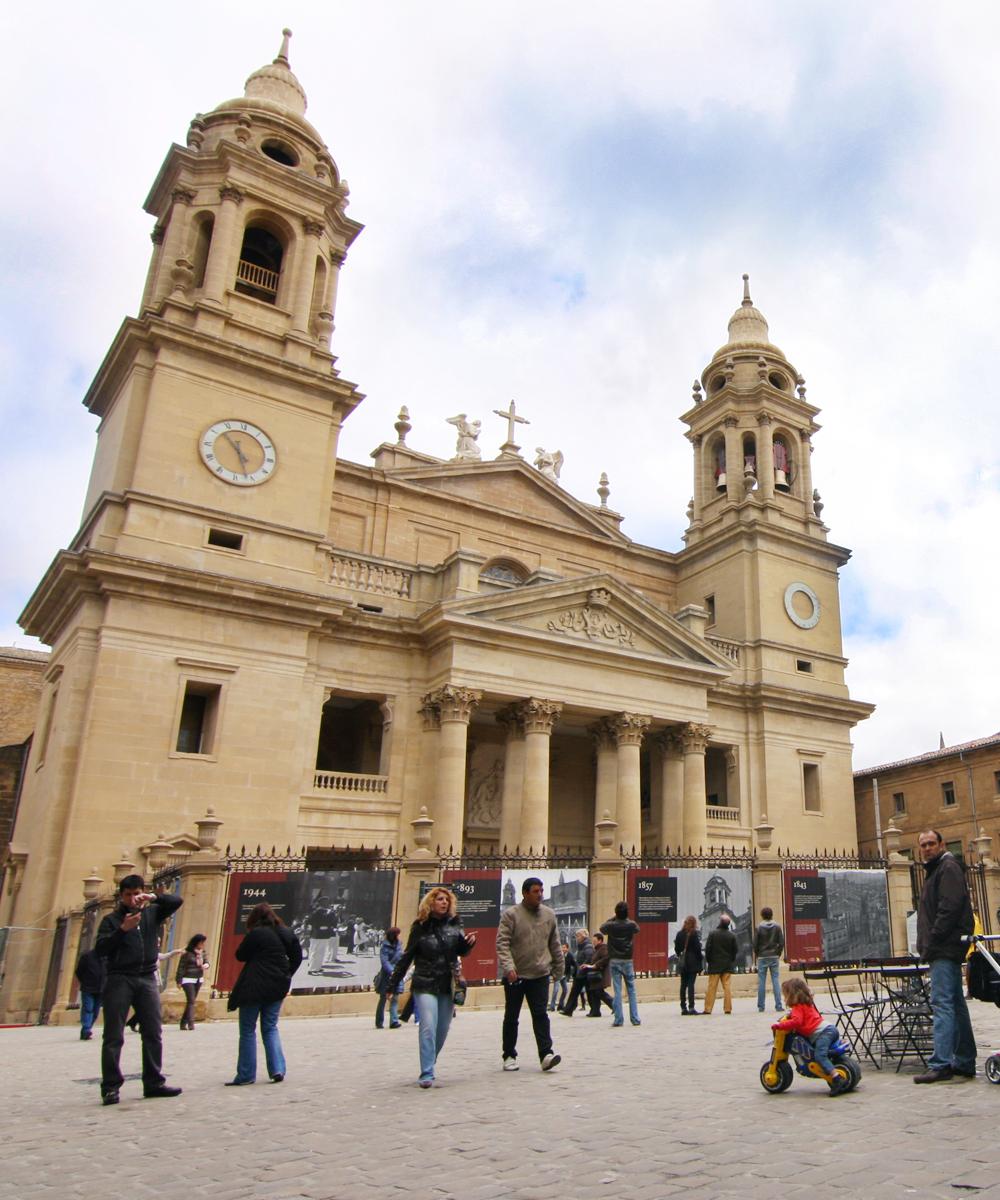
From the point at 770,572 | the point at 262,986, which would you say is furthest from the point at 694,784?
the point at 262,986

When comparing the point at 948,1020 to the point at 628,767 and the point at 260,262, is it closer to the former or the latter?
the point at 628,767

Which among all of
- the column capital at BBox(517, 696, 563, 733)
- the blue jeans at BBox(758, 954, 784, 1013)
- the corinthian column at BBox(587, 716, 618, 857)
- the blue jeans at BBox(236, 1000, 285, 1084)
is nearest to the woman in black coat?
the blue jeans at BBox(236, 1000, 285, 1084)

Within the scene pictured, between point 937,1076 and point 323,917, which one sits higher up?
point 323,917

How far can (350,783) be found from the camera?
2625 cm

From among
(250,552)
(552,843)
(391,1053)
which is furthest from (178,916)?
(552,843)

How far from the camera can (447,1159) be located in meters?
5.72

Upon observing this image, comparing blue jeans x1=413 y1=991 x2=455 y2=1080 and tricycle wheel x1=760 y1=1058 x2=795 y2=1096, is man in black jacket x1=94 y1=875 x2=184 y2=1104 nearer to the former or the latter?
blue jeans x1=413 y1=991 x2=455 y2=1080

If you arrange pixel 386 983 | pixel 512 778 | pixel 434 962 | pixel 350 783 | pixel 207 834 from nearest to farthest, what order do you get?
1. pixel 434 962
2. pixel 386 983
3. pixel 207 834
4. pixel 350 783
5. pixel 512 778

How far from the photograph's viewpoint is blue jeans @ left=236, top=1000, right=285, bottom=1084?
8.57m

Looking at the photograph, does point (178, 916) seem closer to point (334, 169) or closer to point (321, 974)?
point (321, 974)

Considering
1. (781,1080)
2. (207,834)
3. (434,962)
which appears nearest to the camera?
(781,1080)

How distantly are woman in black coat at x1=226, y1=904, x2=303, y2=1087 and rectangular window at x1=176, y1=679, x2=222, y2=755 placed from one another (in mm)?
15475

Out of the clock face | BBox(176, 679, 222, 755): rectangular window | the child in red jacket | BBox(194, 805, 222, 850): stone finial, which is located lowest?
the child in red jacket

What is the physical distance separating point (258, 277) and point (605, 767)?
17.8 m
